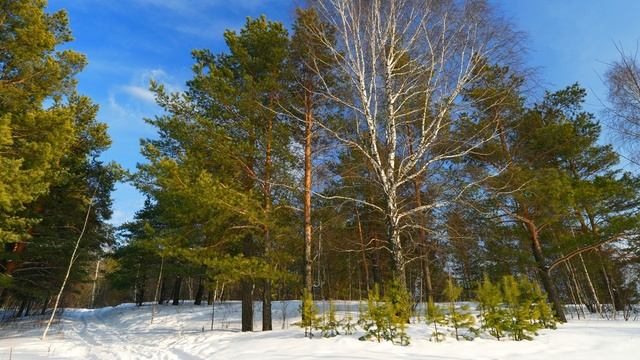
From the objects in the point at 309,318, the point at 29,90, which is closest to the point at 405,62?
the point at 309,318

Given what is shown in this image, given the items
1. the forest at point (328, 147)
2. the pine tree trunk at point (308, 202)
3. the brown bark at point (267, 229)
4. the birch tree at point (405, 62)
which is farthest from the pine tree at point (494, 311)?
the brown bark at point (267, 229)

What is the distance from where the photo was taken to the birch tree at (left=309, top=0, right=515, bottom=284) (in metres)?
8.57

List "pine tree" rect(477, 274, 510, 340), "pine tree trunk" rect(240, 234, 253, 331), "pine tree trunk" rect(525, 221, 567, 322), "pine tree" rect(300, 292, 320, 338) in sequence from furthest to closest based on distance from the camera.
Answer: "pine tree trunk" rect(525, 221, 567, 322) → "pine tree trunk" rect(240, 234, 253, 331) → "pine tree" rect(300, 292, 320, 338) → "pine tree" rect(477, 274, 510, 340)

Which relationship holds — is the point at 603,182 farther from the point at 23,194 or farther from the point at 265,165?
the point at 23,194

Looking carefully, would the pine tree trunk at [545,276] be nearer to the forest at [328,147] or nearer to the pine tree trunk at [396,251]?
the forest at [328,147]

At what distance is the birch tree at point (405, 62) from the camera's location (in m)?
8.57

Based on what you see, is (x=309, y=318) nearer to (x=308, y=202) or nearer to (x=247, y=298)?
(x=308, y=202)

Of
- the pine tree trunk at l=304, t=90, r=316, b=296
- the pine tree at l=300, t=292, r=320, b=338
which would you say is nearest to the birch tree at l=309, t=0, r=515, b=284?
the pine tree trunk at l=304, t=90, r=316, b=296

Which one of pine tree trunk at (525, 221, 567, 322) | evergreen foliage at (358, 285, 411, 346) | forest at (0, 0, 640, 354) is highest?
forest at (0, 0, 640, 354)

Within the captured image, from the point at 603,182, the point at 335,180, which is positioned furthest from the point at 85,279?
the point at 603,182

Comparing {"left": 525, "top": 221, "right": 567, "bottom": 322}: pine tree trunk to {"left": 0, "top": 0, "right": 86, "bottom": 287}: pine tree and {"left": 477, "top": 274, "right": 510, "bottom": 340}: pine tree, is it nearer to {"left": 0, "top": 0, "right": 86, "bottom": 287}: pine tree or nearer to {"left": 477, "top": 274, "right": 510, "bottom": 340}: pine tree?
{"left": 477, "top": 274, "right": 510, "bottom": 340}: pine tree

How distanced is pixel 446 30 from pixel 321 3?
3204 mm

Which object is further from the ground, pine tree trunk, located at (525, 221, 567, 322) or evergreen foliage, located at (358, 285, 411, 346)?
pine tree trunk, located at (525, 221, 567, 322)

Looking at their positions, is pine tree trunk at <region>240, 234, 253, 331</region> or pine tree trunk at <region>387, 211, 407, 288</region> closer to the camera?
pine tree trunk at <region>387, 211, 407, 288</region>
